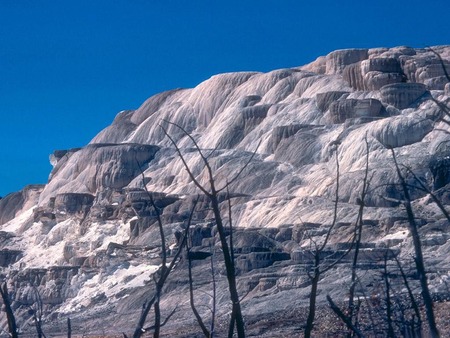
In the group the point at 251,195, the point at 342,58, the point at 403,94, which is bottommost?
the point at 251,195

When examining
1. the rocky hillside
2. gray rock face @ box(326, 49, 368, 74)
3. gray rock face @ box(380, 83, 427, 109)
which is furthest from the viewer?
gray rock face @ box(326, 49, 368, 74)

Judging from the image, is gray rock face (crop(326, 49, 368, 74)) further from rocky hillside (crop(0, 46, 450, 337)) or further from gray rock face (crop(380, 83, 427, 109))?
gray rock face (crop(380, 83, 427, 109))

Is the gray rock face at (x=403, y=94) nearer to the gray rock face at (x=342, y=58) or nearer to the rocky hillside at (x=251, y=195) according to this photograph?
the rocky hillside at (x=251, y=195)

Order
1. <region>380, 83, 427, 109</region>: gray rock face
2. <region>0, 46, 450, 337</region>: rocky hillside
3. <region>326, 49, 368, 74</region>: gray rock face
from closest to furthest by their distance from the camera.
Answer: <region>0, 46, 450, 337</region>: rocky hillside, <region>380, 83, 427, 109</region>: gray rock face, <region>326, 49, 368, 74</region>: gray rock face

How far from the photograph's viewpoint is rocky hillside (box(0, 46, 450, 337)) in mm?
42562

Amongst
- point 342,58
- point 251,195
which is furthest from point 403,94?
point 342,58

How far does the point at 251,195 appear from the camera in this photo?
63.1 meters

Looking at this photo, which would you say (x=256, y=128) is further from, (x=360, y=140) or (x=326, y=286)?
(x=326, y=286)

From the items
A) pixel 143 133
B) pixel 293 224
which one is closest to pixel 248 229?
pixel 293 224

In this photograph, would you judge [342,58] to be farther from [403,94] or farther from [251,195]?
[251,195]

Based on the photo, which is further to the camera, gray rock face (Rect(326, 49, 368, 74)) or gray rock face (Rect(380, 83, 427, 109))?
gray rock face (Rect(326, 49, 368, 74))

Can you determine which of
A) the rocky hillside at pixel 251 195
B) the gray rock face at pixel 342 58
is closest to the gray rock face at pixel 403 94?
the rocky hillside at pixel 251 195

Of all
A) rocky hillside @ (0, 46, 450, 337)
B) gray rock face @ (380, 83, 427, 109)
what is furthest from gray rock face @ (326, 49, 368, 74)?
gray rock face @ (380, 83, 427, 109)

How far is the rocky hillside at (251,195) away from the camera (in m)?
42.6
